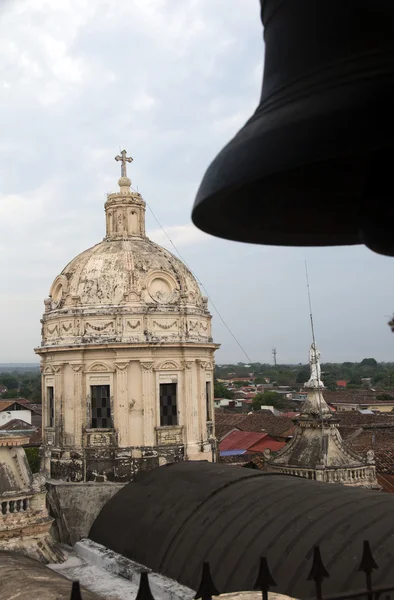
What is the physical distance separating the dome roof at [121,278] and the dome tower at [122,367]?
2 cm

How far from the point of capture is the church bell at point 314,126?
2.05 m

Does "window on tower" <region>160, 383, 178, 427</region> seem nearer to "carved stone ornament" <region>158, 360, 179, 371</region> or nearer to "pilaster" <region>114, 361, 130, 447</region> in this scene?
"carved stone ornament" <region>158, 360, 179, 371</region>

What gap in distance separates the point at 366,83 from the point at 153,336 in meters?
13.3

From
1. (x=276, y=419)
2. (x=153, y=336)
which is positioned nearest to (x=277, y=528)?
(x=153, y=336)

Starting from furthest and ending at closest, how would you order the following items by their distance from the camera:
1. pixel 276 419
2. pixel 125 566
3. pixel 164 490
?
1. pixel 276 419
2. pixel 164 490
3. pixel 125 566

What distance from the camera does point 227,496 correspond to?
1132 centimetres

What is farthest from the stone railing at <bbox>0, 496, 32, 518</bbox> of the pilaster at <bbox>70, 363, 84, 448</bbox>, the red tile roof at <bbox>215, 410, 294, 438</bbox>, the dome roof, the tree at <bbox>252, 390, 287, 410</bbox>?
the tree at <bbox>252, 390, 287, 410</bbox>

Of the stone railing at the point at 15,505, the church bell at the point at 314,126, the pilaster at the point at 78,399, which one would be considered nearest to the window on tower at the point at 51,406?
the pilaster at the point at 78,399

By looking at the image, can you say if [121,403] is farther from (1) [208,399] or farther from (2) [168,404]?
(1) [208,399]

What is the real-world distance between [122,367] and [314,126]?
519 inches

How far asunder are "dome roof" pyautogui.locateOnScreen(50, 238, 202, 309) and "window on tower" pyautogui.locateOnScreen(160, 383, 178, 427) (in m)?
2.00

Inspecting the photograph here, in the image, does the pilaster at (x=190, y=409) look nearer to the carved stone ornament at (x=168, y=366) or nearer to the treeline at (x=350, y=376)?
the carved stone ornament at (x=168, y=366)

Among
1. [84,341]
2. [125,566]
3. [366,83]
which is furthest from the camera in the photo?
[84,341]

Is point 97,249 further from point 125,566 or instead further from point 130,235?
point 125,566
